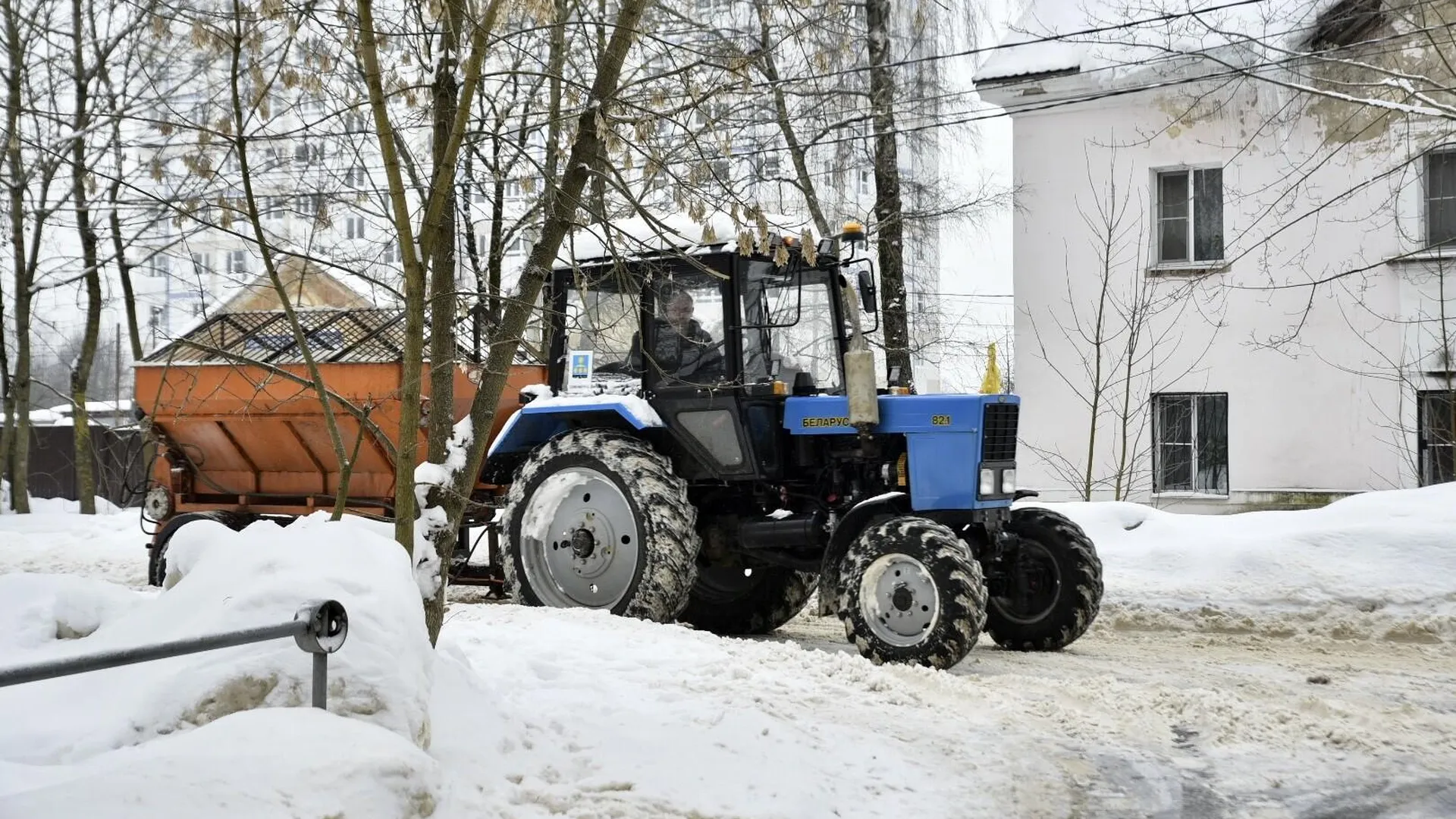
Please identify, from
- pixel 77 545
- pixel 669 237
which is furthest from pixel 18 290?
pixel 669 237

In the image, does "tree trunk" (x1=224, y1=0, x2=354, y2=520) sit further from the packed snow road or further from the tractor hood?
the tractor hood

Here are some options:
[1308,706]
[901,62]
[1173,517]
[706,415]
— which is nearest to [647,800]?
[1308,706]

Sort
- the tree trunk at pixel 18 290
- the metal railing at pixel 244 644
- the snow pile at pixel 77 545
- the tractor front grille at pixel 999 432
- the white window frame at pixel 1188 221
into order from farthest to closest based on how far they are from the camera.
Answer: the tree trunk at pixel 18 290 < the white window frame at pixel 1188 221 < the snow pile at pixel 77 545 < the tractor front grille at pixel 999 432 < the metal railing at pixel 244 644

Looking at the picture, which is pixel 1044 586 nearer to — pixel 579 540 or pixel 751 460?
pixel 751 460

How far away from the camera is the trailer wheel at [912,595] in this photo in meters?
8.03

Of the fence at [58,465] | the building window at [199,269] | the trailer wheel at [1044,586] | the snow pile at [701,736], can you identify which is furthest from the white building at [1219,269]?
the fence at [58,465]

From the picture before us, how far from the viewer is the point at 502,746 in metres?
5.32

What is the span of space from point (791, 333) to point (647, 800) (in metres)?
4.92

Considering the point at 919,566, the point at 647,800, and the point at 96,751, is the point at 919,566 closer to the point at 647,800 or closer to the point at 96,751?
the point at 647,800

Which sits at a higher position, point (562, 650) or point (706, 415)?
point (706, 415)

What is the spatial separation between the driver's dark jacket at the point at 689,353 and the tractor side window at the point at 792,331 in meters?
0.22

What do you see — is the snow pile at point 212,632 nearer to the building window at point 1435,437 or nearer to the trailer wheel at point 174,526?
the trailer wheel at point 174,526

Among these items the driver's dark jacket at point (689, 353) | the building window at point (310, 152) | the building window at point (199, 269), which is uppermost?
the building window at point (310, 152)

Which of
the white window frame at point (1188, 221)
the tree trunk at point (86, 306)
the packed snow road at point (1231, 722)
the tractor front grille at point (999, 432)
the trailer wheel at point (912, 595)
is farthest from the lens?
the tree trunk at point (86, 306)
